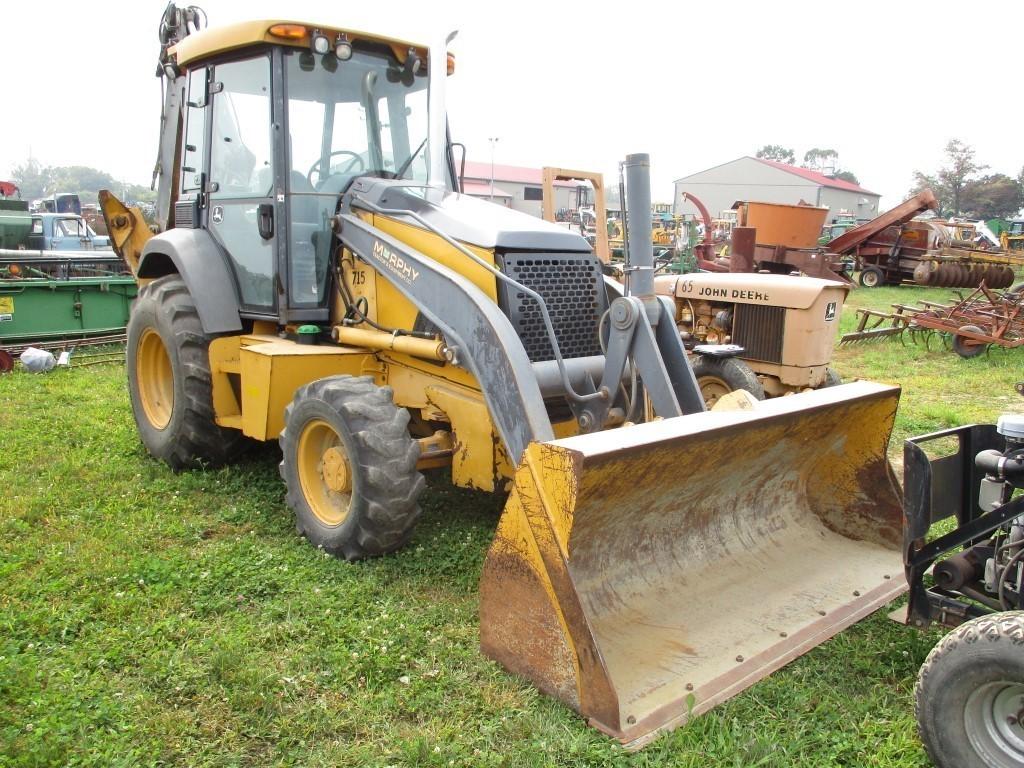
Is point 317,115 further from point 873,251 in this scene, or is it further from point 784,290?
point 873,251

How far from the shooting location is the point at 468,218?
4641 millimetres

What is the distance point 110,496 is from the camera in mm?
5242

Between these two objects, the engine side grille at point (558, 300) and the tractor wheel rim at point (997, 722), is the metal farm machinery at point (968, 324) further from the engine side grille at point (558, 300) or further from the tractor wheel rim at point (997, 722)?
the tractor wheel rim at point (997, 722)

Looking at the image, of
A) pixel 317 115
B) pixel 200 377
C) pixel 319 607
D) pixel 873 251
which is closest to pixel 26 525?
pixel 200 377

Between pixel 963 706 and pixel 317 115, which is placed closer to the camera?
pixel 963 706

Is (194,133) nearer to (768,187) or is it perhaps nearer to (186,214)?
(186,214)

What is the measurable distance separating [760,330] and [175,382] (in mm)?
5046

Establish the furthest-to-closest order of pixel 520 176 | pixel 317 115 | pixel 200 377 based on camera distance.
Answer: pixel 520 176
pixel 200 377
pixel 317 115

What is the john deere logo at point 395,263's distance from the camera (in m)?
4.55

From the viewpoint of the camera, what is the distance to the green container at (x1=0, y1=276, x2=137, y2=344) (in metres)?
9.63

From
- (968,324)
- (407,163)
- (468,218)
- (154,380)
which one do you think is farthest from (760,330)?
(968,324)

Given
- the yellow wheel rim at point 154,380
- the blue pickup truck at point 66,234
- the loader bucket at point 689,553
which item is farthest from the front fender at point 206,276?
the blue pickup truck at point 66,234

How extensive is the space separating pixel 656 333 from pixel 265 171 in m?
2.68

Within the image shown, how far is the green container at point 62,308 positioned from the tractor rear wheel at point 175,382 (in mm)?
4498
